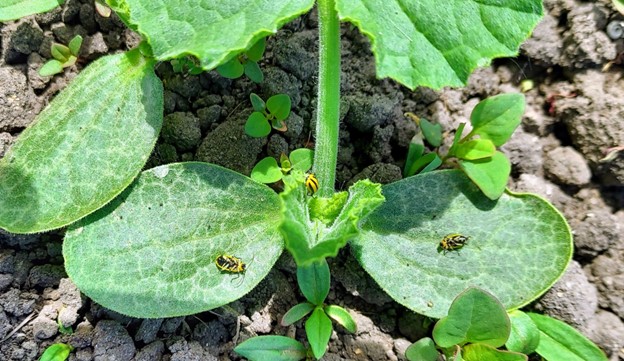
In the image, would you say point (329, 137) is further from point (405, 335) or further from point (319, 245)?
point (405, 335)

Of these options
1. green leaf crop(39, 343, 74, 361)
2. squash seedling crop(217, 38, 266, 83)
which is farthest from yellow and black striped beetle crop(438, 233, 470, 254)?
green leaf crop(39, 343, 74, 361)

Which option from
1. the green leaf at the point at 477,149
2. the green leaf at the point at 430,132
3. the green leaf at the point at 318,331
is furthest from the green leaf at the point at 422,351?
the green leaf at the point at 430,132

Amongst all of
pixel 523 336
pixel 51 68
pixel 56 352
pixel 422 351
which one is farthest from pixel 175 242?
pixel 523 336

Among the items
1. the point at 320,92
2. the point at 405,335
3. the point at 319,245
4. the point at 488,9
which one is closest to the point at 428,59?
the point at 488,9

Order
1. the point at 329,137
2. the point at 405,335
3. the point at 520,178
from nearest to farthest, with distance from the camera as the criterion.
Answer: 1. the point at 329,137
2. the point at 405,335
3. the point at 520,178

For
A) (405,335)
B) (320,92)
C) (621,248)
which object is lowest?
(405,335)

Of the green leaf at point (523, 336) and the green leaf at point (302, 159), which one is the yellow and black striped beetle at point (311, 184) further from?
the green leaf at point (523, 336)
